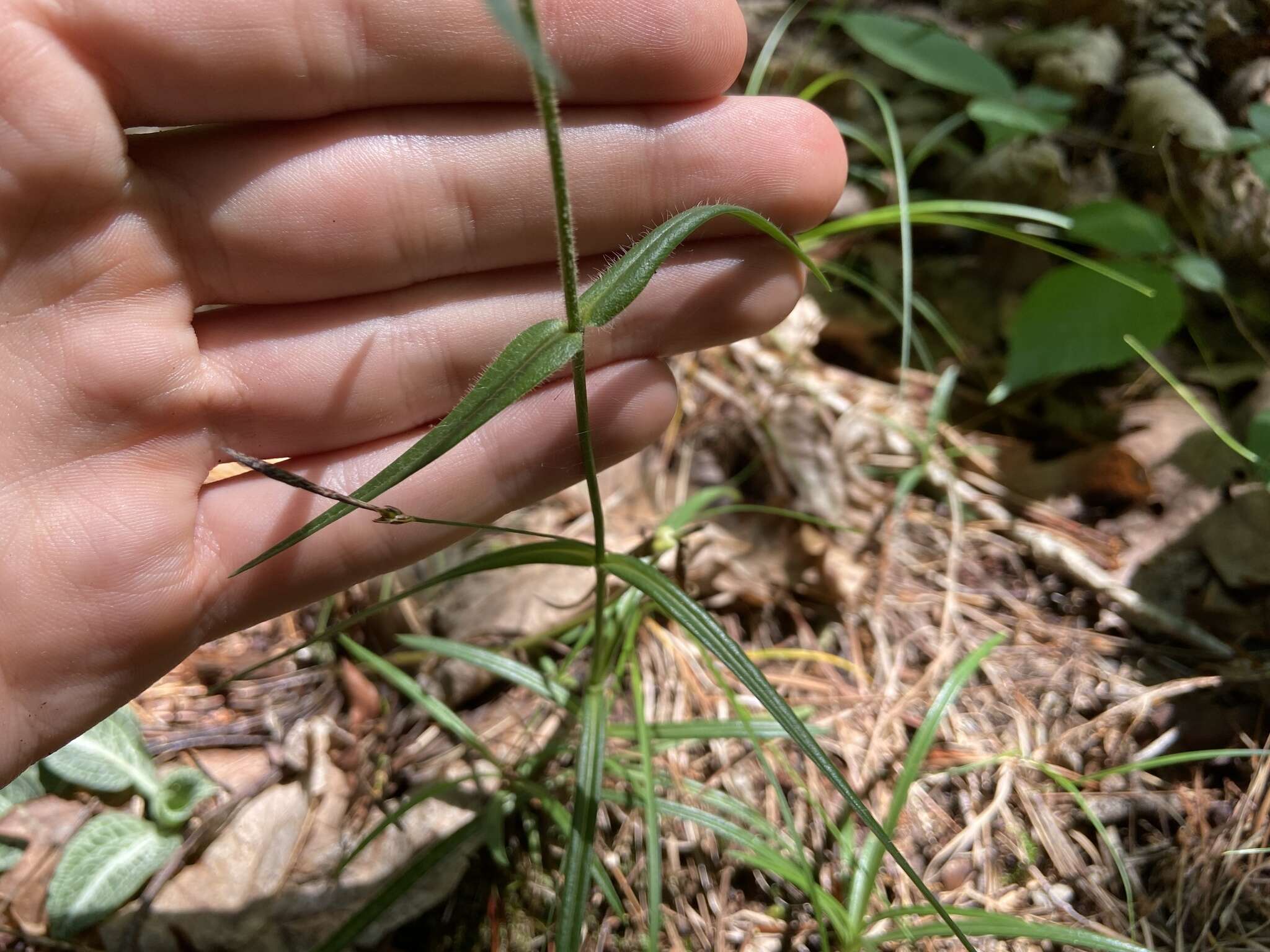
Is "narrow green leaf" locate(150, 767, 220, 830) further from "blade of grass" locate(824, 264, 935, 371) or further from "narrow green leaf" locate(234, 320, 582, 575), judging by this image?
"blade of grass" locate(824, 264, 935, 371)

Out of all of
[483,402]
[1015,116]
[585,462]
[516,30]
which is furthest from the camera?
[1015,116]

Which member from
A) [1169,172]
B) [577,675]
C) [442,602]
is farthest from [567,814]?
[1169,172]

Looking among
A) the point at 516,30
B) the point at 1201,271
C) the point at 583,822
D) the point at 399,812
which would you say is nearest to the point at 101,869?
the point at 399,812

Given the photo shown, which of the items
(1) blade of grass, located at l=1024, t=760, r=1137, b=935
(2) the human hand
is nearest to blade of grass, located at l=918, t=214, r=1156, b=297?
(2) the human hand

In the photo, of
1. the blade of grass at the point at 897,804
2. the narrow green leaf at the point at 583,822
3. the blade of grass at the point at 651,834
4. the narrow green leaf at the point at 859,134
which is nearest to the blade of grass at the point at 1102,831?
the blade of grass at the point at 897,804

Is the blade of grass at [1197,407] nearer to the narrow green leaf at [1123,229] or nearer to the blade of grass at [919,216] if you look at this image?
the narrow green leaf at [1123,229]

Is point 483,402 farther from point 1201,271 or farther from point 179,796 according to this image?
point 1201,271

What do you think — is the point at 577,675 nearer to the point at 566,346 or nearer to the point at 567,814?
the point at 567,814
